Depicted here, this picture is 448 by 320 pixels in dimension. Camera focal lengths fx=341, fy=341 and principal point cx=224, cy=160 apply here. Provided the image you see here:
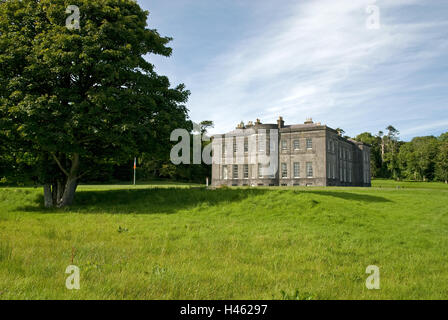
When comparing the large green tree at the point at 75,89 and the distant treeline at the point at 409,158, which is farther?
the distant treeline at the point at 409,158

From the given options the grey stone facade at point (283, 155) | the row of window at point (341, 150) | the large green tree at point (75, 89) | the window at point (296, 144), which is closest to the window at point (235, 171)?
the grey stone facade at point (283, 155)

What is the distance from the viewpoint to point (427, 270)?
8.34m

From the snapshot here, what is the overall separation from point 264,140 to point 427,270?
47.5 m

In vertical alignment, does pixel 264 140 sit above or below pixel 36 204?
above

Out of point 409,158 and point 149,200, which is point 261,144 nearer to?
point 149,200

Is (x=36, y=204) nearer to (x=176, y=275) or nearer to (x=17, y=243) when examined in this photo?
(x=17, y=243)

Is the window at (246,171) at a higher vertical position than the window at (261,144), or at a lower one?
lower

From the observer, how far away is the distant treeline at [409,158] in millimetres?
88625

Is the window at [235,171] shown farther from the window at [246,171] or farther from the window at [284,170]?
the window at [284,170]

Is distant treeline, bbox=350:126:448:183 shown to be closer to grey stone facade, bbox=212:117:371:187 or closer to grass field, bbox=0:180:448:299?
grey stone facade, bbox=212:117:371:187

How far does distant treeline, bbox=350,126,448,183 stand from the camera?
88.6 m

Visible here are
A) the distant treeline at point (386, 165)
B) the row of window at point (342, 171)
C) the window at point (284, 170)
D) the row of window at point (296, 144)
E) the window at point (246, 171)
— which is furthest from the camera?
the distant treeline at point (386, 165)

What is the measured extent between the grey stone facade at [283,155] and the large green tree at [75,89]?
3530 centimetres

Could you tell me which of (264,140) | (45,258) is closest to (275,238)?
(45,258)
